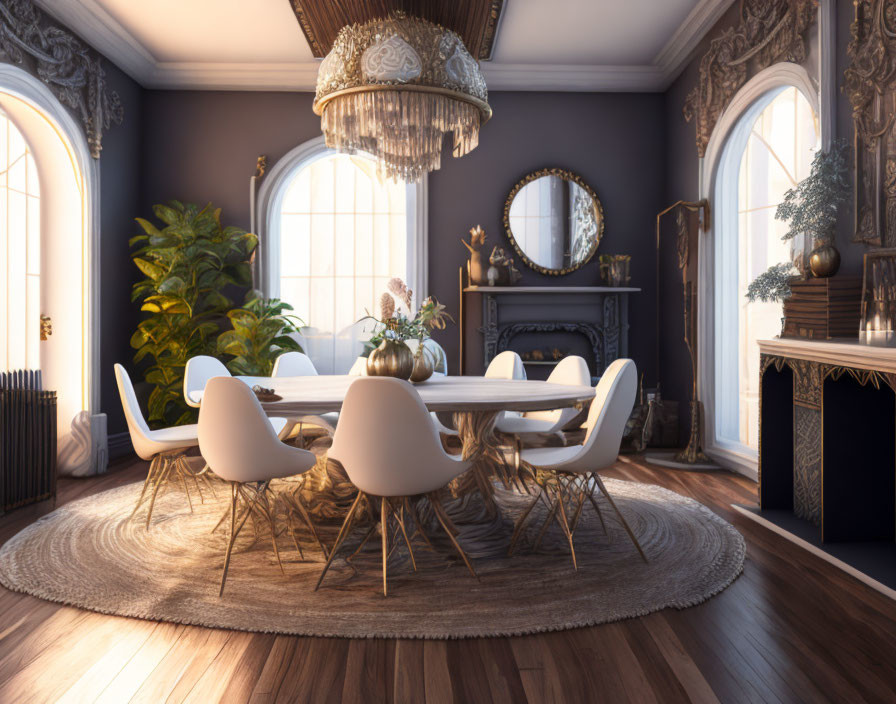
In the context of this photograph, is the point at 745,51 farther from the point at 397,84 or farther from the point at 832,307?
the point at 397,84

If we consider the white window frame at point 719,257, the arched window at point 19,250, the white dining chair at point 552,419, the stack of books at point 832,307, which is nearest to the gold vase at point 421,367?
the white dining chair at point 552,419

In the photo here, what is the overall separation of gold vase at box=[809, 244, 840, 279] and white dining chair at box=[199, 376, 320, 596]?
99.0 inches

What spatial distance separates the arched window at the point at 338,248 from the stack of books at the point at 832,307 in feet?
11.7

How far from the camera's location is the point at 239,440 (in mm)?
2705

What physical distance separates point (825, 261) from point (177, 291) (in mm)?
4292

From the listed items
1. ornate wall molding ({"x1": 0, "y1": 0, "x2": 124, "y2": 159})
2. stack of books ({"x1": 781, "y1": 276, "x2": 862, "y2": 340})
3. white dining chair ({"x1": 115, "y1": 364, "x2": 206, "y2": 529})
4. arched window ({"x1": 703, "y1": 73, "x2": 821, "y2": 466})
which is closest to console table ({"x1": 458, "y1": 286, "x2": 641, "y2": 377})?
arched window ({"x1": 703, "y1": 73, "x2": 821, "y2": 466})

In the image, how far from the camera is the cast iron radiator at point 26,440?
3.85m

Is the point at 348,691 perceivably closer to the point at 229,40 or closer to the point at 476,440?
the point at 476,440

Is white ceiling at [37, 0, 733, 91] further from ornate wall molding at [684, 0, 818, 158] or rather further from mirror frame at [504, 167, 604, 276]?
mirror frame at [504, 167, 604, 276]

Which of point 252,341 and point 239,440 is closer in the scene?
point 239,440

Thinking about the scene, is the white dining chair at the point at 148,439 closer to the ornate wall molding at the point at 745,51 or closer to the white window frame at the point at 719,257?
the white window frame at the point at 719,257

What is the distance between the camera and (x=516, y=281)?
595 centimetres

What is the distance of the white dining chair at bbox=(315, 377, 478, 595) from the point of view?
8.02 ft

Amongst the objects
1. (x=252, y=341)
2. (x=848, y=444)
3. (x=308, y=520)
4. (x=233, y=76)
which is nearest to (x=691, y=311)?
(x=848, y=444)
